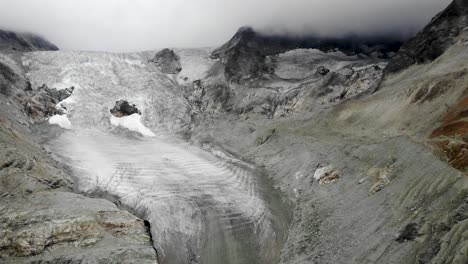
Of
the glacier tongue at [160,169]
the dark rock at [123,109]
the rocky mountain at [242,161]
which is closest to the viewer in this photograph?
the rocky mountain at [242,161]

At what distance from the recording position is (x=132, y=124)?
51375 mm

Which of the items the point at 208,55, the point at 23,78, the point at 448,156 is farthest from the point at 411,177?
the point at 208,55

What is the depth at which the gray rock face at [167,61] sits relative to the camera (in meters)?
67.8

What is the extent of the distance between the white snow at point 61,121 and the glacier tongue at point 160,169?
66 cm

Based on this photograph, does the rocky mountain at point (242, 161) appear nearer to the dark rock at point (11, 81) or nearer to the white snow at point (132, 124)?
the dark rock at point (11, 81)

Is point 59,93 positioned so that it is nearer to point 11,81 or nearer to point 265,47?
point 11,81

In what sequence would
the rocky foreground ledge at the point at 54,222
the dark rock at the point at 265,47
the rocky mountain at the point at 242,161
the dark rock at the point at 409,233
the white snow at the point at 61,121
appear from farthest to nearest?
1. the dark rock at the point at 265,47
2. the white snow at the point at 61,121
3. the rocky foreground ledge at the point at 54,222
4. the rocky mountain at the point at 242,161
5. the dark rock at the point at 409,233

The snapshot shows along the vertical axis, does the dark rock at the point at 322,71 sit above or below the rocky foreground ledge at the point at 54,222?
above

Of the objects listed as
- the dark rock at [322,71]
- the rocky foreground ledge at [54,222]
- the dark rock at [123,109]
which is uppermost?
the dark rock at [322,71]

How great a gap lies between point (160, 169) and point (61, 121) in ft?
55.5

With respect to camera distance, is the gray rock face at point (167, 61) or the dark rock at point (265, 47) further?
the gray rock face at point (167, 61)

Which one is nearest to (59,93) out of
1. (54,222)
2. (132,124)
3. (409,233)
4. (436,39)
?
(132,124)

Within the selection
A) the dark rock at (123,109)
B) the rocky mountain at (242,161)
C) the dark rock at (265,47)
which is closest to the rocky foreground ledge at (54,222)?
the rocky mountain at (242,161)

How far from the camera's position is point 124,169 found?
118 feet
